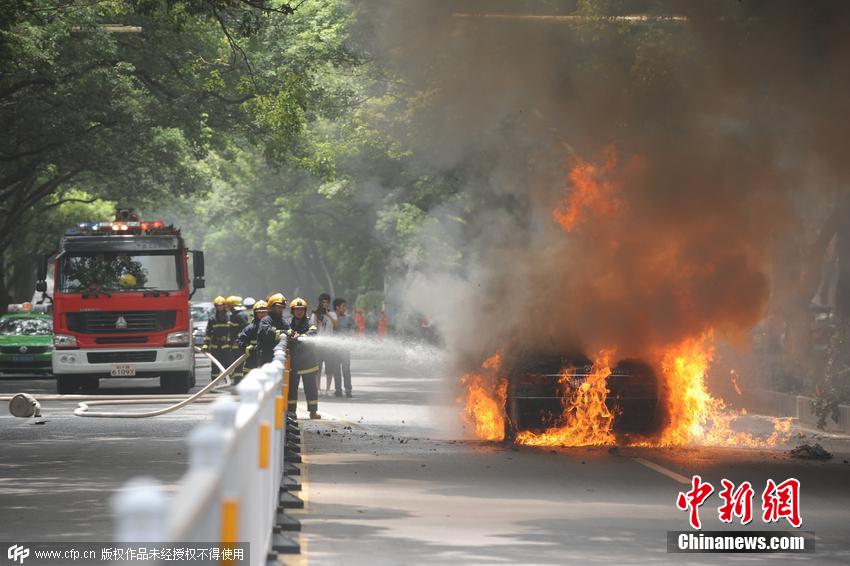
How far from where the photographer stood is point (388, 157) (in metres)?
39.5

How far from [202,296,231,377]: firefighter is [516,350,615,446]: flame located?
12.1m

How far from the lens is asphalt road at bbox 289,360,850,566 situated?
884 cm

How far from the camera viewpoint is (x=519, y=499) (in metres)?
11.3

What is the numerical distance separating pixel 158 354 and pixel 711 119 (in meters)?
10.6

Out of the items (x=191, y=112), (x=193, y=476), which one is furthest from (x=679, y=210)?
(x=193, y=476)

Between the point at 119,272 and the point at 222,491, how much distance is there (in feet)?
72.0

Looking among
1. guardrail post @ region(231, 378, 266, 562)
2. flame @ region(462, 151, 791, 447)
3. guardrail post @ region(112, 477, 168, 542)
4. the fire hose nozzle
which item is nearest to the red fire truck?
the fire hose nozzle

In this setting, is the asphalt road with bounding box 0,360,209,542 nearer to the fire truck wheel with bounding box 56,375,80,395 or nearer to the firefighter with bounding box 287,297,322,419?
the firefighter with bounding box 287,297,322,419

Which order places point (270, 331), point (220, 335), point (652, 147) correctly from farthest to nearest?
point (220, 335), point (652, 147), point (270, 331)

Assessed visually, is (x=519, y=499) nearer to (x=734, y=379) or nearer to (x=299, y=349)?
(x=299, y=349)

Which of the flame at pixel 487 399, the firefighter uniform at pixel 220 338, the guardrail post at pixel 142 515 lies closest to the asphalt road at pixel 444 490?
the flame at pixel 487 399

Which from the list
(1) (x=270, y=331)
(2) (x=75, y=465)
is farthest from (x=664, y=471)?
(1) (x=270, y=331)

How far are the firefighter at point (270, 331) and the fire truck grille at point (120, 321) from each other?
23.9 feet

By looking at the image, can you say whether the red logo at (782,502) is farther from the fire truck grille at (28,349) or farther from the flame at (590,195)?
the fire truck grille at (28,349)
